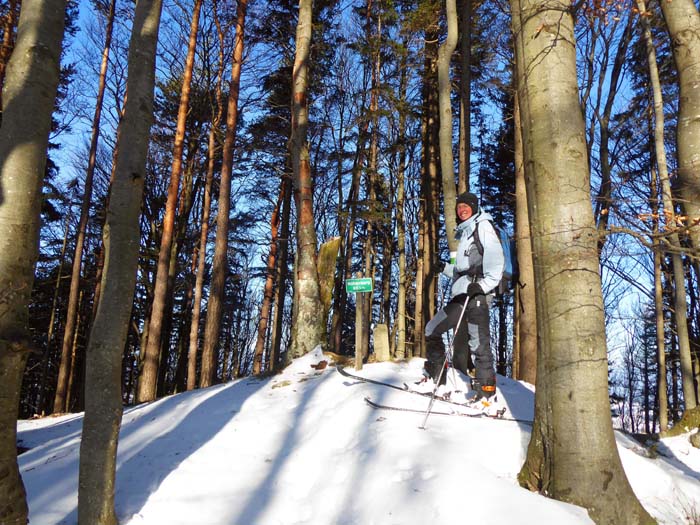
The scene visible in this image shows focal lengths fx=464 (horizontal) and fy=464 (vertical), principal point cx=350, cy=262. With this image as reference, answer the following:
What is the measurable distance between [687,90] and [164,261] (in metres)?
11.4

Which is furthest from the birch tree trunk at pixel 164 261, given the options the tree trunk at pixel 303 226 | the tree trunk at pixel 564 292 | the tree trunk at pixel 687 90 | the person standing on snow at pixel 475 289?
the tree trunk at pixel 687 90

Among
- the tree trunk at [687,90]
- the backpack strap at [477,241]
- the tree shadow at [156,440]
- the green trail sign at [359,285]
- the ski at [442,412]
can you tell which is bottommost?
the tree shadow at [156,440]

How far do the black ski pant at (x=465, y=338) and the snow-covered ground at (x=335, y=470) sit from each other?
20.6 inches

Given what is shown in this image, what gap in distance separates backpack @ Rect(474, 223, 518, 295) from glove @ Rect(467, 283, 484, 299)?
21cm

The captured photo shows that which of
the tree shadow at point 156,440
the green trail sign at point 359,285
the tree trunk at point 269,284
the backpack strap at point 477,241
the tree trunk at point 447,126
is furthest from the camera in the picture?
the tree trunk at point 269,284

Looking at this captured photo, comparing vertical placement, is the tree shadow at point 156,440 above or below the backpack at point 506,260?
below

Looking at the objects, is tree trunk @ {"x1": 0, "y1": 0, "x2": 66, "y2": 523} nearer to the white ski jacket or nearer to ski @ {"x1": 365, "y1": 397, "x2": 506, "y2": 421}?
ski @ {"x1": 365, "y1": 397, "x2": 506, "y2": 421}

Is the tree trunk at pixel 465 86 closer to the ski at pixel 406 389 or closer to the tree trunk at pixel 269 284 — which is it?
the ski at pixel 406 389

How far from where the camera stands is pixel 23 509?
2.57 meters

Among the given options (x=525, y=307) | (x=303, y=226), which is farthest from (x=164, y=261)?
(x=525, y=307)

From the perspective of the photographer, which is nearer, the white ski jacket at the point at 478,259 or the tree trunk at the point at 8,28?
the white ski jacket at the point at 478,259

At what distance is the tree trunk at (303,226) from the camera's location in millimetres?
7289

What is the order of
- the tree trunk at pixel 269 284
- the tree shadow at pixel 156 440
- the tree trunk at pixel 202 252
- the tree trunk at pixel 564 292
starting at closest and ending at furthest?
1. the tree trunk at pixel 564 292
2. the tree shadow at pixel 156 440
3. the tree trunk at pixel 202 252
4. the tree trunk at pixel 269 284

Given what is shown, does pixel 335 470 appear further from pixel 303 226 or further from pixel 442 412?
Answer: pixel 303 226
